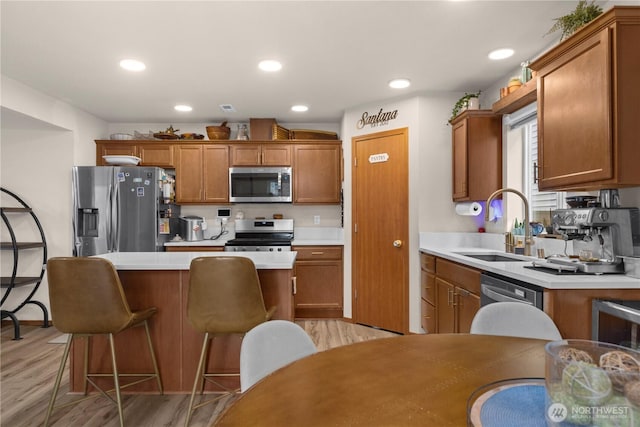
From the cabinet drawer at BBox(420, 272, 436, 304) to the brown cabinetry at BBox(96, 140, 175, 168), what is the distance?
129 inches

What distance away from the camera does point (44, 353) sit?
3.20m

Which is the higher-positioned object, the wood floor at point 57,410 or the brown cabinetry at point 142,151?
the brown cabinetry at point 142,151

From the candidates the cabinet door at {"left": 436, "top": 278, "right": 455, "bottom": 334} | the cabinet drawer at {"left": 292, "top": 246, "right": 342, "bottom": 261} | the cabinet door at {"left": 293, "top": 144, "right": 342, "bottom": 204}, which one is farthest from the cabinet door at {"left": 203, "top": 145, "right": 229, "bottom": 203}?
the cabinet door at {"left": 436, "top": 278, "right": 455, "bottom": 334}

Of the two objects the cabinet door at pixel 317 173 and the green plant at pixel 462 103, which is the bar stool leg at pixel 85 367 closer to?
the cabinet door at pixel 317 173

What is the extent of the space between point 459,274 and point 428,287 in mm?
750

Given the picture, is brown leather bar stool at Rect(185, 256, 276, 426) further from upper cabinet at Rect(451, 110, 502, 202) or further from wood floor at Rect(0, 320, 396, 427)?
upper cabinet at Rect(451, 110, 502, 202)

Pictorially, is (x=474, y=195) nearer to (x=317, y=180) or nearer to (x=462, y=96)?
(x=462, y=96)

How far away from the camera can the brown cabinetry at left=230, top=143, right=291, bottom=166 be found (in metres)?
4.58

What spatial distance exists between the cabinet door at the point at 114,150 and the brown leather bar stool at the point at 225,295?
321 cm

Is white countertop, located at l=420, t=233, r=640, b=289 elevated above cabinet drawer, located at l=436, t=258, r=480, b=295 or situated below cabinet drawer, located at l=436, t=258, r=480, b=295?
above

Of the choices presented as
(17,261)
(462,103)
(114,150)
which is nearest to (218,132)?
(114,150)

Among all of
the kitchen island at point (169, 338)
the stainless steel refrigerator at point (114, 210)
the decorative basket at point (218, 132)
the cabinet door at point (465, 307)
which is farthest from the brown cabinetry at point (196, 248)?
the cabinet door at point (465, 307)

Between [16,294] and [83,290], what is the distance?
117 inches

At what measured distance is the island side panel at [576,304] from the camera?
171 centimetres
